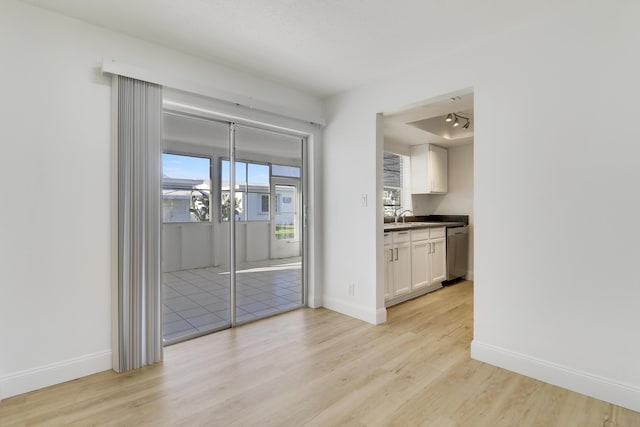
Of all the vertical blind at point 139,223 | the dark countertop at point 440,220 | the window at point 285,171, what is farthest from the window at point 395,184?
the vertical blind at point 139,223

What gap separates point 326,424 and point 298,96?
121 inches

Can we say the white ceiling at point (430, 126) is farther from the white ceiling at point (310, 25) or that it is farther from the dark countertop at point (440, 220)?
the dark countertop at point (440, 220)

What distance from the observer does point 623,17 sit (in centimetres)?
187

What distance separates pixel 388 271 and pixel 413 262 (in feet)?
1.76

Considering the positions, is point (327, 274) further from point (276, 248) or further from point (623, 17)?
point (623, 17)

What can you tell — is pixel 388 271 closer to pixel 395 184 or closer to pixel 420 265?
pixel 420 265

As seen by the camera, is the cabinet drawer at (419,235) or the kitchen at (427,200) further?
the cabinet drawer at (419,235)

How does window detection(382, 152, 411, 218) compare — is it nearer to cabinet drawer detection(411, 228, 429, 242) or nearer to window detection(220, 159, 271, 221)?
cabinet drawer detection(411, 228, 429, 242)

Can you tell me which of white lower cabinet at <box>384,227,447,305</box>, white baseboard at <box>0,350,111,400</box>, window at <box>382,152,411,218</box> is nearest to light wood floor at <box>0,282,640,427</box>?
white baseboard at <box>0,350,111,400</box>

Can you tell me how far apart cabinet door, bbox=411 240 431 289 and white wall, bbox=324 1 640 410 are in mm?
1510

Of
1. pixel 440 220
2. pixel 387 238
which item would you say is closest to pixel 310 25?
pixel 387 238

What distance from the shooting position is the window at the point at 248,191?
125 inches

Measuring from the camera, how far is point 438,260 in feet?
14.7

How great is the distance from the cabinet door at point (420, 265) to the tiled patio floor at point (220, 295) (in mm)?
1458
